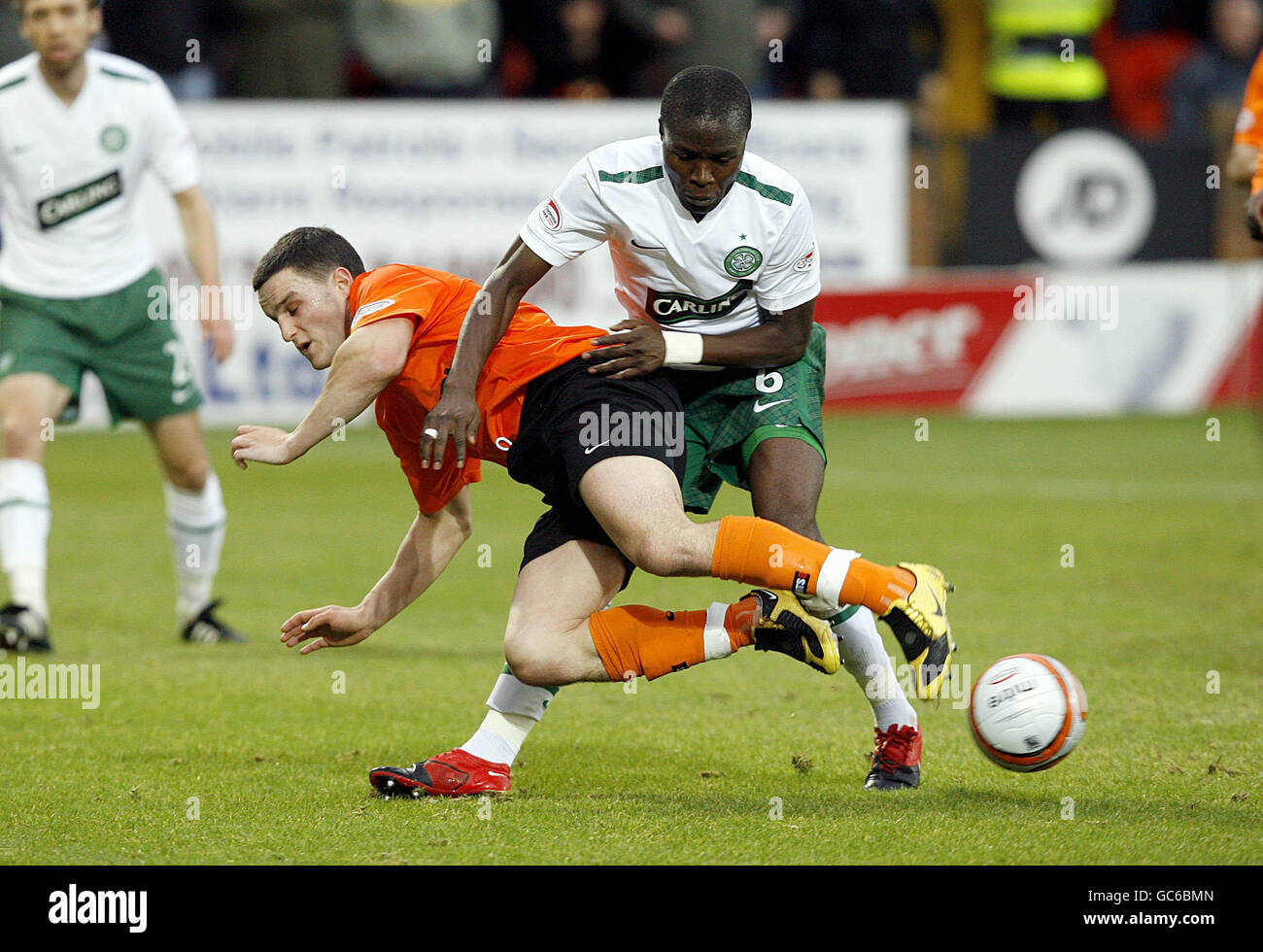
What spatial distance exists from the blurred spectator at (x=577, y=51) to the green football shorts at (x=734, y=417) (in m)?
10.8

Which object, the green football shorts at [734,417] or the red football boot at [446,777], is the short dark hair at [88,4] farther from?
the red football boot at [446,777]

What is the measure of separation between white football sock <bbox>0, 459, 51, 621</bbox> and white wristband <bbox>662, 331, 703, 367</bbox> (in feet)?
10.8

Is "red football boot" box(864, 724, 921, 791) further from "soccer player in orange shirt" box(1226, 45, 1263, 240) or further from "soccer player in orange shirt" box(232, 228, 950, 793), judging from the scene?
"soccer player in orange shirt" box(1226, 45, 1263, 240)

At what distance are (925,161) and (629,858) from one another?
1250 centimetres

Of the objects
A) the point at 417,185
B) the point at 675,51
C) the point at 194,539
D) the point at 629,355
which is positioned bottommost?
the point at 194,539

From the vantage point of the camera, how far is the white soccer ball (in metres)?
4.70

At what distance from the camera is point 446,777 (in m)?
4.96

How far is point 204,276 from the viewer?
7.33m

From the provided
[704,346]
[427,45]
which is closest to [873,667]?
[704,346]

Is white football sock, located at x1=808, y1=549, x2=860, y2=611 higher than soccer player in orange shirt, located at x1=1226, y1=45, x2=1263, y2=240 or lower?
lower

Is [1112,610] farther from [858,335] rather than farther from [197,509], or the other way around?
[858,335]

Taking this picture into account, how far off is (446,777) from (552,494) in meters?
0.83

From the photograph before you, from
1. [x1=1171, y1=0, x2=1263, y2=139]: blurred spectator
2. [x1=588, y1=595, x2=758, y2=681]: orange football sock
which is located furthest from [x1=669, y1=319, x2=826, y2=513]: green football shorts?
[x1=1171, y1=0, x2=1263, y2=139]: blurred spectator

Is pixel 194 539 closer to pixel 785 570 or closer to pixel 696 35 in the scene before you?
pixel 785 570
